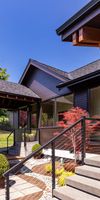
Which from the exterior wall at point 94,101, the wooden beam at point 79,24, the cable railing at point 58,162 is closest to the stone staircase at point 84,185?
the cable railing at point 58,162

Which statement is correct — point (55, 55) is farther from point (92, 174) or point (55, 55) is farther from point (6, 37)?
point (92, 174)

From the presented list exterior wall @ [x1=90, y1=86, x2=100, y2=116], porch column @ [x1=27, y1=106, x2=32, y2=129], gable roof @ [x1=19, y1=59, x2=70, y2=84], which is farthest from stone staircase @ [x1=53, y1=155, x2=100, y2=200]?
porch column @ [x1=27, y1=106, x2=32, y2=129]

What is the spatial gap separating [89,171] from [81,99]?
5583 millimetres

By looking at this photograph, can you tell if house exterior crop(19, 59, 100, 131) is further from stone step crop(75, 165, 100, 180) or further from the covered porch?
stone step crop(75, 165, 100, 180)

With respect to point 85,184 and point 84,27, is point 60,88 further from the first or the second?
point 84,27

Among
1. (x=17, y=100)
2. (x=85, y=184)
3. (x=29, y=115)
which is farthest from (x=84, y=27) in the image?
(x=29, y=115)

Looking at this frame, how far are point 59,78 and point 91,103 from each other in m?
2.67

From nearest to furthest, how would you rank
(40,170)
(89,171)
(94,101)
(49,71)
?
(89,171)
(40,170)
(94,101)
(49,71)

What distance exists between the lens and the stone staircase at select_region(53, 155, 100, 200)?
3.81m

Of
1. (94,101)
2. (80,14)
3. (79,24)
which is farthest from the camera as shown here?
(94,101)

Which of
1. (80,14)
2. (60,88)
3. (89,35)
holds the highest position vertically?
(60,88)

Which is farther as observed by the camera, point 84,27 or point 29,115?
point 29,115

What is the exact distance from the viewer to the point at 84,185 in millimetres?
3984

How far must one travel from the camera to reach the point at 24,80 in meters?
14.8
